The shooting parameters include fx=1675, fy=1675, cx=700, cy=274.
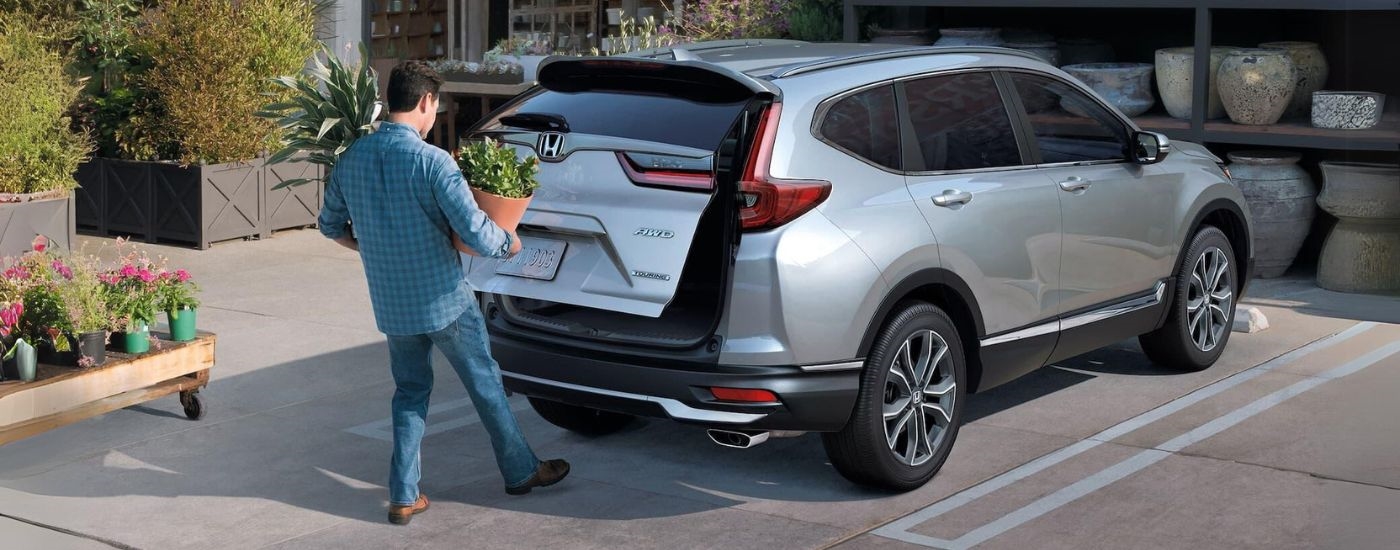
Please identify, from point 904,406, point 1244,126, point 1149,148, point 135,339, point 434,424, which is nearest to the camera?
point 904,406

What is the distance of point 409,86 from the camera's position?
5.71 metres

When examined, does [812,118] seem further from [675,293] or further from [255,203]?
[255,203]

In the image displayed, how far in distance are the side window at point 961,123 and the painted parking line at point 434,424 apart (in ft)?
7.24

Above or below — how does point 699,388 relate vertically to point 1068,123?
below

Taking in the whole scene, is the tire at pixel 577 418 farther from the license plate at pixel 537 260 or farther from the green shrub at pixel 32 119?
the green shrub at pixel 32 119

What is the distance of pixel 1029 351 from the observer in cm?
678

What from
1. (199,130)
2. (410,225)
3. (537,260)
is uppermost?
(199,130)

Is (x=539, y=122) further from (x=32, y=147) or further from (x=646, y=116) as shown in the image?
(x=32, y=147)

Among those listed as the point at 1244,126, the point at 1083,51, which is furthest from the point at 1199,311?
the point at 1083,51

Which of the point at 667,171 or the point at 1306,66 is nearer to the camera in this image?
the point at 667,171

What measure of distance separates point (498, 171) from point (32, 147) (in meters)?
6.26

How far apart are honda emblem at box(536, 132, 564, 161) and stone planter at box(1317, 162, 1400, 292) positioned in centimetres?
628

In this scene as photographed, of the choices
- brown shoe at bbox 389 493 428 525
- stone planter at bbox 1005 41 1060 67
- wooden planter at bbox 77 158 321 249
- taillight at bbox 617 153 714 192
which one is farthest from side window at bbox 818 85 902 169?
wooden planter at bbox 77 158 321 249

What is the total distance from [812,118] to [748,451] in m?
1.61
